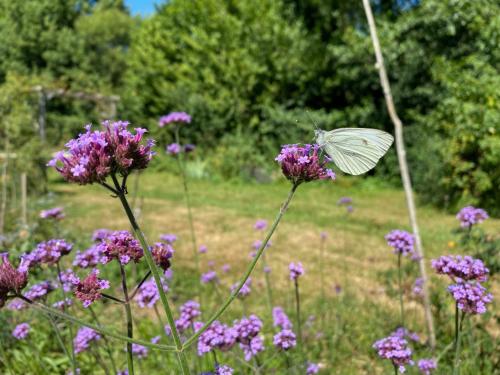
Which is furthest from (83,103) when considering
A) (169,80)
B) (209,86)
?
(209,86)

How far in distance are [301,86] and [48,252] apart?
1472 cm

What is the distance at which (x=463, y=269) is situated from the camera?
1.95 metres

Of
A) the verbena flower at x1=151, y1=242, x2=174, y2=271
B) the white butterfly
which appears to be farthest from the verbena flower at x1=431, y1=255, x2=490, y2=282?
the verbena flower at x1=151, y1=242, x2=174, y2=271

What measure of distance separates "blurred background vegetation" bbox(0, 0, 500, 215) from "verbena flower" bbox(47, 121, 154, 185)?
7.82 m

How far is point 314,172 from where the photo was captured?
166 cm

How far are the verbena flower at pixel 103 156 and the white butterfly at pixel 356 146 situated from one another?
3.13 feet

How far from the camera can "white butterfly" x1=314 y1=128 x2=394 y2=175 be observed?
7.30ft

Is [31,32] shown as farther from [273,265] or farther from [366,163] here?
[366,163]

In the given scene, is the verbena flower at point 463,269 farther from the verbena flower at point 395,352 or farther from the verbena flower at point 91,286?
the verbena flower at point 91,286

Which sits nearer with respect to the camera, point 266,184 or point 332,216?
point 332,216

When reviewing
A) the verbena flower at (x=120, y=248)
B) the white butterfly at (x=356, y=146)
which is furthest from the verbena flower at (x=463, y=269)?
the verbena flower at (x=120, y=248)

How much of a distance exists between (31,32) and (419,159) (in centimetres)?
2234

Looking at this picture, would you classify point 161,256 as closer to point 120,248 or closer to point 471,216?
point 120,248

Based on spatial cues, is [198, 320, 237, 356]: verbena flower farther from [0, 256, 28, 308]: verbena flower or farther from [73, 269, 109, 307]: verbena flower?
[0, 256, 28, 308]: verbena flower
